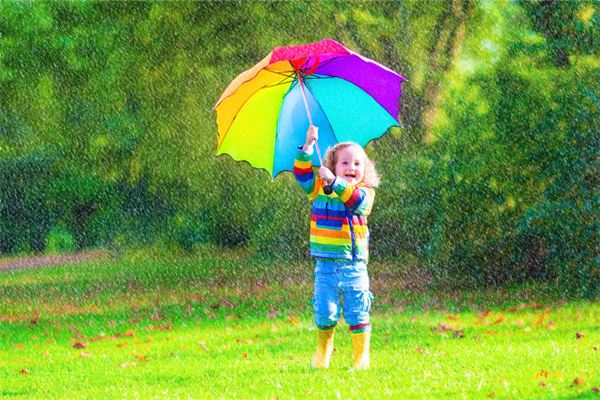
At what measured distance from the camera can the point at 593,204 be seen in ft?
35.4

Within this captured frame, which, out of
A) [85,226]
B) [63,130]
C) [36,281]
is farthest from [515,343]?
[85,226]

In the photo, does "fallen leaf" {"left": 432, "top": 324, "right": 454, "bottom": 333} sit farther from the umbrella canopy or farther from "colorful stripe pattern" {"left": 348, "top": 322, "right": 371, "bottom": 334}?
the umbrella canopy

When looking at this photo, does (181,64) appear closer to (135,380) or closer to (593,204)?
(593,204)

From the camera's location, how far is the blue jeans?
21.0 feet

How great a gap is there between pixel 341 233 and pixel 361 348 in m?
0.94

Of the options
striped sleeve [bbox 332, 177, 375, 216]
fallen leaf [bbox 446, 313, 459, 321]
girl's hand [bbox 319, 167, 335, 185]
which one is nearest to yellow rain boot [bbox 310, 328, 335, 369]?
striped sleeve [bbox 332, 177, 375, 216]

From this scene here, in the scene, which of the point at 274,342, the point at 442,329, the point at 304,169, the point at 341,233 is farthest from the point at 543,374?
the point at 274,342

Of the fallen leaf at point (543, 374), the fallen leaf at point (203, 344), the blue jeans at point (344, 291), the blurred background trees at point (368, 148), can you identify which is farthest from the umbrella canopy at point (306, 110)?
the blurred background trees at point (368, 148)

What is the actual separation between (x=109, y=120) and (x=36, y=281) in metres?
4.18

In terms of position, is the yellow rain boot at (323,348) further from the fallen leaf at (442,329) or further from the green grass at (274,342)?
the fallen leaf at (442,329)

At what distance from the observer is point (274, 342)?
9219 millimetres

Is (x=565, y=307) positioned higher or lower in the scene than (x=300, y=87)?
lower

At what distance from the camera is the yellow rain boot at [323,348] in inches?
266

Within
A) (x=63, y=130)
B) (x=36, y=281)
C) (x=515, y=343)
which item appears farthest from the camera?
(x=63, y=130)
